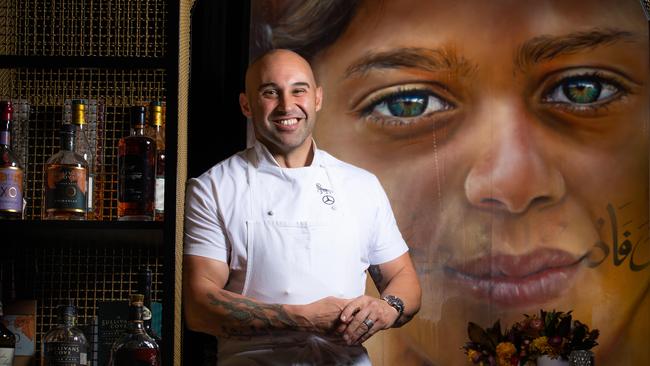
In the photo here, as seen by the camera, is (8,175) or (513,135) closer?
(8,175)

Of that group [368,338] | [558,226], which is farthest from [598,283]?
[368,338]

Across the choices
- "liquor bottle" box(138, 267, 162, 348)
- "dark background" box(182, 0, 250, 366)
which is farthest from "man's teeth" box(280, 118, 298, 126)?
"liquor bottle" box(138, 267, 162, 348)

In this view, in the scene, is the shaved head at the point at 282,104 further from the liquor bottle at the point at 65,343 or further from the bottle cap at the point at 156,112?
the liquor bottle at the point at 65,343

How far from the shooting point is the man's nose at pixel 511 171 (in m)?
3.10

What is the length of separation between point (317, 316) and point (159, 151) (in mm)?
615

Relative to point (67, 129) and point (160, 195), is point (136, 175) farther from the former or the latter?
Result: point (67, 129)

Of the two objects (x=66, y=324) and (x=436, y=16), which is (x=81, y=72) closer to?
(x=66, y=324)

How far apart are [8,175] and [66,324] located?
1.35 ft

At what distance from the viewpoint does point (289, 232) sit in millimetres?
2996

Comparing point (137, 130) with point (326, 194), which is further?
point (326, 194)

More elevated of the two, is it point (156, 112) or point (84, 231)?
point (156, 112)

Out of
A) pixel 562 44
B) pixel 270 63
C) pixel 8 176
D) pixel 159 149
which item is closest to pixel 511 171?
pixel 562 44

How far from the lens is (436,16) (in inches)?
123

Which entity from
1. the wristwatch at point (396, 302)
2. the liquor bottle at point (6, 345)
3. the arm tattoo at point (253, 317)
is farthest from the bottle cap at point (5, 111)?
the wristwatch at point (396, 302)
